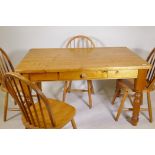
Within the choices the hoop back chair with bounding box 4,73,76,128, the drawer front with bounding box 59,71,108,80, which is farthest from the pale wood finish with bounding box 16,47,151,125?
the hoop back chair with bounding box 4,73,76,128

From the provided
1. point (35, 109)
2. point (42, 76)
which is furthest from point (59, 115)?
point (42, 76)

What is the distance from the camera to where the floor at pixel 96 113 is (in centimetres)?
225

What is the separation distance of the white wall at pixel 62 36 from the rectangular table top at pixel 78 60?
387 mm

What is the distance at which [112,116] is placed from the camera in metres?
2.42

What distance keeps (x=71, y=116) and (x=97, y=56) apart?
0.85m

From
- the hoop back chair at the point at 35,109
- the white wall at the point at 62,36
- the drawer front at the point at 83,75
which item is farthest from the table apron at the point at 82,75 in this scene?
the white wall at the point at 62,36

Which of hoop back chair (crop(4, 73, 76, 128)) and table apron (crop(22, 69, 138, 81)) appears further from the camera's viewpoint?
table apron (crop(22, 69, 138, 81))

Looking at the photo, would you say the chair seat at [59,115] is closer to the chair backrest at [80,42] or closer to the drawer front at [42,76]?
the drawer front at [42,76]

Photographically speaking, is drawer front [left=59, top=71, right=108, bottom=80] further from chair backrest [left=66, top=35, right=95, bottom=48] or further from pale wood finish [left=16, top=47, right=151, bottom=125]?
chair backrest [left=66, top=35, right=95, bottom=48]

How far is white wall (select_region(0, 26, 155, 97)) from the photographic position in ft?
9.32

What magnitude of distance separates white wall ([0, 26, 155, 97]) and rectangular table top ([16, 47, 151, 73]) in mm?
387
